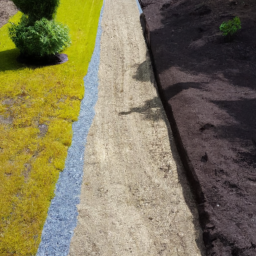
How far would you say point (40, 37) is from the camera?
12258mm

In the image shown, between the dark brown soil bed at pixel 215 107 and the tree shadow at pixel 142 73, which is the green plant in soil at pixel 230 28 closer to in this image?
the dark brown soil bed at pixel 215 107

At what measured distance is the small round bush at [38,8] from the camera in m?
12.1

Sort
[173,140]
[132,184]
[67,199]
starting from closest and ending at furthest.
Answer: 1. [67,199]
2. [132,184]
3. [173,140]

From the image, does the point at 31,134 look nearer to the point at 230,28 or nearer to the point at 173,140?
the point at 173,140

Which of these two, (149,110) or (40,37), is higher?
(40,37)

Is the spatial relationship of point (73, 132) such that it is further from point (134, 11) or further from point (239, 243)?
point (134, 11)

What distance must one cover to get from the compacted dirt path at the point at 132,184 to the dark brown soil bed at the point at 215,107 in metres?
0.44

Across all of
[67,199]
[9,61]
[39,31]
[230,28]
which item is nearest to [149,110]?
[67,199]

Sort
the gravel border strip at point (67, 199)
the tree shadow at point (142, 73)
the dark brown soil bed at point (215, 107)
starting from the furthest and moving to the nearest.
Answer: the tree shadow at point (142, 73) < the dark brown soil bed at point (215, 107) < the gravel border strip at point (67, 199)

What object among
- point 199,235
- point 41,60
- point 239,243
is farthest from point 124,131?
point 41,60

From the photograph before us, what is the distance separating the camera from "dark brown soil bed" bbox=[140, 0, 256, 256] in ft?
21.5

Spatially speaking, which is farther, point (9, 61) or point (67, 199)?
point (9, 61)

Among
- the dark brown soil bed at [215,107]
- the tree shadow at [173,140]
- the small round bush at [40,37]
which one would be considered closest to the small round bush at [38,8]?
the small round bush at [40,37]

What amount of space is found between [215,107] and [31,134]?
6.33 m
